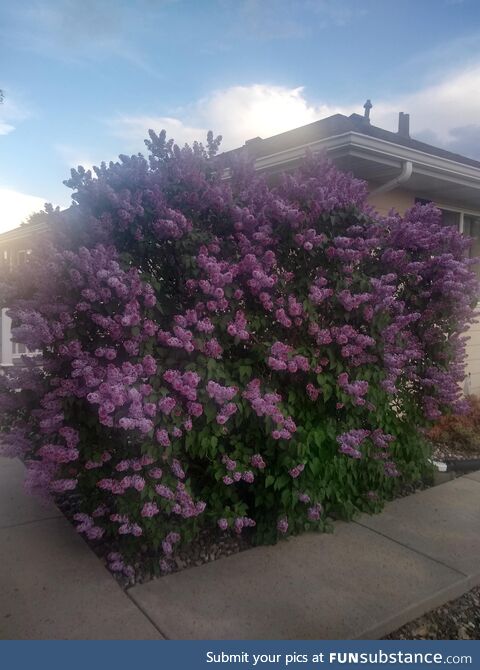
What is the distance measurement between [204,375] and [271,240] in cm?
100

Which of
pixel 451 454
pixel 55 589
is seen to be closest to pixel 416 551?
pixel 55 589

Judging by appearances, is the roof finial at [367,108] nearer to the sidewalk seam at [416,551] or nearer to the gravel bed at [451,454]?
the gravel bed at [451,454]

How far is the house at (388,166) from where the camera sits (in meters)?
5.51

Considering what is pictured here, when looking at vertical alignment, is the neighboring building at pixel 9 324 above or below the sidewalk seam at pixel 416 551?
above

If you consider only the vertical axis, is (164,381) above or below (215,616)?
above

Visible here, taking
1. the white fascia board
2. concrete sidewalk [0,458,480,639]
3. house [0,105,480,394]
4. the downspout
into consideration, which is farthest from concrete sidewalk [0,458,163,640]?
the downspout

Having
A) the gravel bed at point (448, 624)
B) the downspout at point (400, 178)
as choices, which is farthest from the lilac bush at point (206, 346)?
the downspout at point (400, 178)

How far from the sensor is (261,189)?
357cm

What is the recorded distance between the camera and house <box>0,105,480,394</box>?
5.51 m

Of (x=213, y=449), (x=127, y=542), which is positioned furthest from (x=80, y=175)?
(x=127, y=542)

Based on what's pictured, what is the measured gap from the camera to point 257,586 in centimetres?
297

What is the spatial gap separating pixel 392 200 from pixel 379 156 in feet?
4.05

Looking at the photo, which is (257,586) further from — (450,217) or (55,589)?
(450,217)

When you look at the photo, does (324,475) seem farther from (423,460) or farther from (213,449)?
(423,460)
